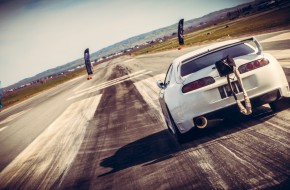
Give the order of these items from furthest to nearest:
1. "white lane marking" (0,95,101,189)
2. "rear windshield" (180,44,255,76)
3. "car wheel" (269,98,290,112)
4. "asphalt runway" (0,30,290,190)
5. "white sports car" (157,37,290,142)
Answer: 1. "white lane marking" (0,95,101,189)
2. "car wheel" (269,98,290,112)
3. "rear windshield" (180,44,255,76)
4. "white sports car" (157,37,290,142)
5. "asphalt runway" (0,30,290,190)

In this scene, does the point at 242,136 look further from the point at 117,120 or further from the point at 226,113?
the point at 117,120

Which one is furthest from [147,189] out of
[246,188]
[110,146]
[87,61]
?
[87,61]

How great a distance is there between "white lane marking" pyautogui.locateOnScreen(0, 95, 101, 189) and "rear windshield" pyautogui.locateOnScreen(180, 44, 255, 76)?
316 centimetres

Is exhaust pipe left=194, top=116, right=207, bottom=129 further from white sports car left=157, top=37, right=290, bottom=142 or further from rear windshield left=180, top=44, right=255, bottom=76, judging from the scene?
rear windshield left=180, top=44, right=255, bottom=76

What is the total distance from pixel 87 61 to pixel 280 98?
3990 centimetres

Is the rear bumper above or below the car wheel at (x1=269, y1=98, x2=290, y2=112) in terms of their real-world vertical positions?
above

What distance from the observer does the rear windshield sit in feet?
18.1

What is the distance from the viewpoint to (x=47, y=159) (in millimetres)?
7723

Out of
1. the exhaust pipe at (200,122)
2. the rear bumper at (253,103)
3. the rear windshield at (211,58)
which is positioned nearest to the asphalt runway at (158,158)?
the rear bumper at (253,103)

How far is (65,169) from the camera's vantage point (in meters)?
6.43

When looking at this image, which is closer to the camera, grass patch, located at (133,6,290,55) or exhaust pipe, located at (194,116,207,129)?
exhaust pipe, located at (194,116,207,129)

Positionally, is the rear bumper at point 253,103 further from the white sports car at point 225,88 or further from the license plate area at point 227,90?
the license plate area at point 227,90

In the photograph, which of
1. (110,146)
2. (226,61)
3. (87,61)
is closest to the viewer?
(226,61)

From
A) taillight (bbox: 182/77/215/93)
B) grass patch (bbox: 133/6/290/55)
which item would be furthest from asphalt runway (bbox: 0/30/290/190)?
grass patch (bbox: 133/6/290/55)
